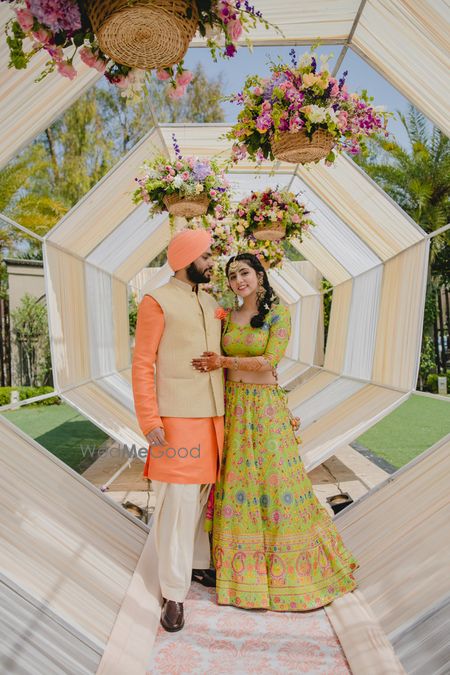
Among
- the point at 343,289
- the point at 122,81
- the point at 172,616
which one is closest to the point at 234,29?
the point at 122,81

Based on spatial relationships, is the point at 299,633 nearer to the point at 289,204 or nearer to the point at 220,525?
the point at 220,525

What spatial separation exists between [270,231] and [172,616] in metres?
4.90

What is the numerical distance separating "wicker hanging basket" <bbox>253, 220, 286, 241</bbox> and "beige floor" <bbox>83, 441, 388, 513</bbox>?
2.56m

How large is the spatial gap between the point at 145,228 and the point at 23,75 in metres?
6.30

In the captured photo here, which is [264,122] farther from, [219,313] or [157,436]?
[157,436]

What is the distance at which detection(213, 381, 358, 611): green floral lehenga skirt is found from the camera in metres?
2.61

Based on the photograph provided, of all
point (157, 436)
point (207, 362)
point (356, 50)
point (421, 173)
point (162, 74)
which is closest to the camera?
point (162, 74)

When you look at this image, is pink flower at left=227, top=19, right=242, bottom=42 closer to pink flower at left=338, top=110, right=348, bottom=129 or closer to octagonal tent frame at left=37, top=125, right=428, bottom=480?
pink flower at left=338, top=110, right=348, bottom=129

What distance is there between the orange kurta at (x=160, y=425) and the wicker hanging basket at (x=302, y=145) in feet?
5.09

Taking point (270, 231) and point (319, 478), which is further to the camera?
point (270, 231)

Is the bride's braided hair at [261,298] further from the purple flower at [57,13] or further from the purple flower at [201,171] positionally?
the purple flower at [201,171]

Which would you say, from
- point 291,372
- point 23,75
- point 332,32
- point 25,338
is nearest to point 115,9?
point 23,75

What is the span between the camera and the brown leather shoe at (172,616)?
2385mm

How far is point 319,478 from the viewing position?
18.8 ft
